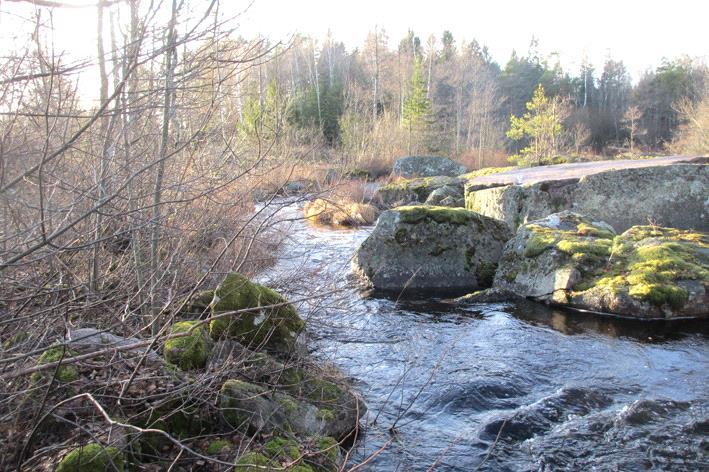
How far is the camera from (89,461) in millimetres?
2658

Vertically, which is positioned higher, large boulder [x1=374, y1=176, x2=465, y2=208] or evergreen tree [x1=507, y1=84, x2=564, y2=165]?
Result: evergreen tree [x1=507, y1=84, x2=564, y2=165]

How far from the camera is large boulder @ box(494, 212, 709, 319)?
6609 mm

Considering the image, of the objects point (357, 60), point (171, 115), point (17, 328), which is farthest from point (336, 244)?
point (357, 60)

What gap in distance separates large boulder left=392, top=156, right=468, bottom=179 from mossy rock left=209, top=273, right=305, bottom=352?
20051 mm

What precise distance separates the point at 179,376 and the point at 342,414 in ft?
4.19

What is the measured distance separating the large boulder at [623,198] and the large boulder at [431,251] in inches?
63.2

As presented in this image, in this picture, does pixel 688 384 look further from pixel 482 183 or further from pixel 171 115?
pixel 482 183

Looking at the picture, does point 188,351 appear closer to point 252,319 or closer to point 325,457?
point 252,319

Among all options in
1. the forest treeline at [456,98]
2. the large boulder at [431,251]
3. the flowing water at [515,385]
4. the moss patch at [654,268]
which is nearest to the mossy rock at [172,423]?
the flowing water at [515,385]

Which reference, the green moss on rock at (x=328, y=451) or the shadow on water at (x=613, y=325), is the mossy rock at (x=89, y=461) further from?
the shadow on water at (x=613, y=325)

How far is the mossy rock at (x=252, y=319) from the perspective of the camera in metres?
4.45

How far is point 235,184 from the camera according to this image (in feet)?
23.8

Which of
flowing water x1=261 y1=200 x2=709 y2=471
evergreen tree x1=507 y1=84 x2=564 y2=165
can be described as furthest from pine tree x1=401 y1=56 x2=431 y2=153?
flowing water x1=261 y1=200 x2=709 y2=471

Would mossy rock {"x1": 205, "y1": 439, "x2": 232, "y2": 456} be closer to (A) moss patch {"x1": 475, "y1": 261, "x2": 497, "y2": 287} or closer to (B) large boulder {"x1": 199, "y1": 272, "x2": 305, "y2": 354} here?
(B) large boulder {"x1": 199, "y1": 272, "x2": 305, "y2": 354}
